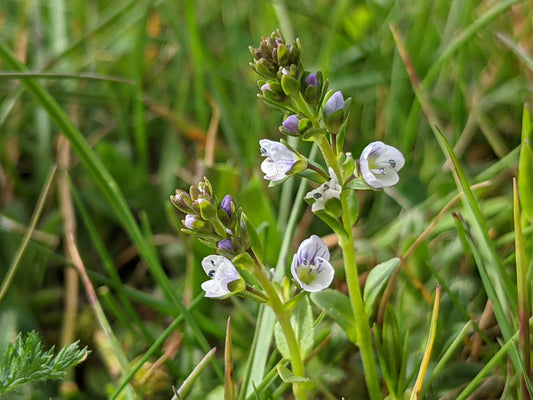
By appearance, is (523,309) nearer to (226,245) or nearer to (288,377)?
(288,377)

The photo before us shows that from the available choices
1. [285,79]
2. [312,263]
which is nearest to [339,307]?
[312,263]

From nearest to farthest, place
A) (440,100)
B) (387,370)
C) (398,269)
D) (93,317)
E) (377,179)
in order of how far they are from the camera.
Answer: (377,179) < (387,370) < (398,269) < (93,317) < (440,100)

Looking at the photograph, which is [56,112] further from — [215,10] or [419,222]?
[215,10]

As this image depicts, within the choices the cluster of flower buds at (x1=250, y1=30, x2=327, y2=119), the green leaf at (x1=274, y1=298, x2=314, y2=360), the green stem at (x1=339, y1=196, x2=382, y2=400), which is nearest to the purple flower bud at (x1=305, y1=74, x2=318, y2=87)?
the cluster of flower buds at (x1=250, y1=30, x2=327, y2=119)

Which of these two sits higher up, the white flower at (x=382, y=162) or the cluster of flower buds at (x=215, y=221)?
the white flower at (x=382, y=162)

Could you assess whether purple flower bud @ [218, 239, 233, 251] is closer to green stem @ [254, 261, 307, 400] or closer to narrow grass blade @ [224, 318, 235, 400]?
green stem @ [254, 261, 307, 400]

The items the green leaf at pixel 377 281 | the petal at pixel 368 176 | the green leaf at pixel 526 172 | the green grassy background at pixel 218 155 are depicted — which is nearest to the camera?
the petal at pixel 368 176

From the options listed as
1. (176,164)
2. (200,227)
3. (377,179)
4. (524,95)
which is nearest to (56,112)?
(176,164)

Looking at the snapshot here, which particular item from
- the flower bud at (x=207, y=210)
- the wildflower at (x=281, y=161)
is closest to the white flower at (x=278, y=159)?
the wildflower at (x=281, y=161)

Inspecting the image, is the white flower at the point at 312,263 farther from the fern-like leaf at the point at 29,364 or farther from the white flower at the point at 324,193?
the fern-like leaf at the point at 29,364
